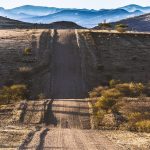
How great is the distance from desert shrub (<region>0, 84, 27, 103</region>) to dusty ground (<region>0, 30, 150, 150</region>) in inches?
90.8

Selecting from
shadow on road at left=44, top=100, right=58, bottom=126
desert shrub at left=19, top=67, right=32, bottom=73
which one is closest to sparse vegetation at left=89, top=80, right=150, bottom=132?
shadow on road at left=44, top=100, right=58, bottom=126

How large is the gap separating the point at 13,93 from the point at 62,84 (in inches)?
322

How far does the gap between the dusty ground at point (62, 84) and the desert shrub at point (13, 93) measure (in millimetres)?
2306

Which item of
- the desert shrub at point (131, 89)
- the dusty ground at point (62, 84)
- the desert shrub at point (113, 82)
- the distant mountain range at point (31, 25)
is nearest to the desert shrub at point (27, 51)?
the dusty ground at point (62, 84)

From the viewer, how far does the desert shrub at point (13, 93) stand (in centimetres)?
4496

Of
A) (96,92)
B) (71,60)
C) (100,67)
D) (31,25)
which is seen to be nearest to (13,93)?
(96,92)

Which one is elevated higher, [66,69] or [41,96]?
[66,69]

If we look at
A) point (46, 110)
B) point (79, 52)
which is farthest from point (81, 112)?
point (79, 52)

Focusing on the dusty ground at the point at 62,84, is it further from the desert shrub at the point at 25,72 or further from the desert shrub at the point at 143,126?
the desert shrub at the point at 143,126

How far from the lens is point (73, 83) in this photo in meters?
54.8

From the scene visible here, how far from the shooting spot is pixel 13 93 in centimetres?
4766

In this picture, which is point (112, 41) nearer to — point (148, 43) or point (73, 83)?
point (148, 43)

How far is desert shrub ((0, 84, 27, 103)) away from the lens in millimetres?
44959

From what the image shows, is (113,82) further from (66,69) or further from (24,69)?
(24,69)
